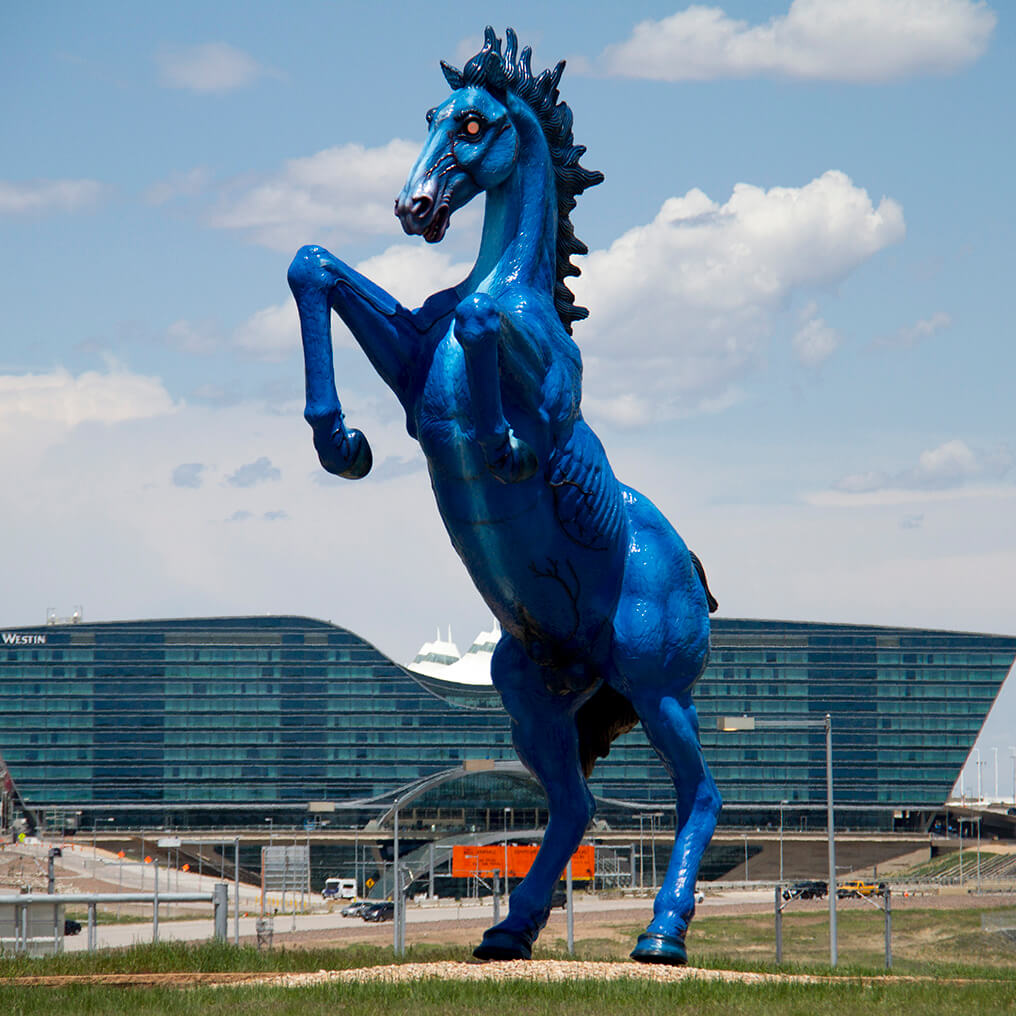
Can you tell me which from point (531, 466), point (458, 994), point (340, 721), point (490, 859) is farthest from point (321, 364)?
point (340, 721)

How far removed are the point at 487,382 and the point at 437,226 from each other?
1.46 m

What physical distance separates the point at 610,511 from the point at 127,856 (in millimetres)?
110067

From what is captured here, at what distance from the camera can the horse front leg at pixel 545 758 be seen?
35.7 feet

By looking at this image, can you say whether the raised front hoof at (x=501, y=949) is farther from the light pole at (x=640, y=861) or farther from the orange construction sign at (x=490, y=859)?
the light pole at (x=640, y=861)

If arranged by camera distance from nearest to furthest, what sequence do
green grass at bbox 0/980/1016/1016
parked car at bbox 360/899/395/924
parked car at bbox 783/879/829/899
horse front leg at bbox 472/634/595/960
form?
green grass at bbox 0/980/1016/1016 → horse front leg at bbox 472/634/595/960 → parked car at bbox 360/899/395/924 → parked car at bbox 783/879/829/899

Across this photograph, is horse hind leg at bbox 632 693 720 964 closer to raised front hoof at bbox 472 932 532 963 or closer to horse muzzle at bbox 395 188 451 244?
raised front hoof at bbox 472 932 532 963

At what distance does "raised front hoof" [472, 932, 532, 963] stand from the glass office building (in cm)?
11251

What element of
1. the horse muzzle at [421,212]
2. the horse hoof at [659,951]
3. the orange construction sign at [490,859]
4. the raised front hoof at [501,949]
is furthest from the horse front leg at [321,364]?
the orange construction sign at [490,859]

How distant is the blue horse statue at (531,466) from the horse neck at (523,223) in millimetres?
12

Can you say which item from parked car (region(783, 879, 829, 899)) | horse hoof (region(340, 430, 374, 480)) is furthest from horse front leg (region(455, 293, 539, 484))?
parked car (region(783, 879, 829, 899))

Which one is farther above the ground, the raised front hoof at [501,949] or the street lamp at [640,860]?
the raised front hoof at [501,949]

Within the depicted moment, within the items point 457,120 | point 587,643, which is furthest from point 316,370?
point 587,643

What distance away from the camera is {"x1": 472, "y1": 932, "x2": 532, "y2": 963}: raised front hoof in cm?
1057

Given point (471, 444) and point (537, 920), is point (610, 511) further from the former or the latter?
point (537, 920)
